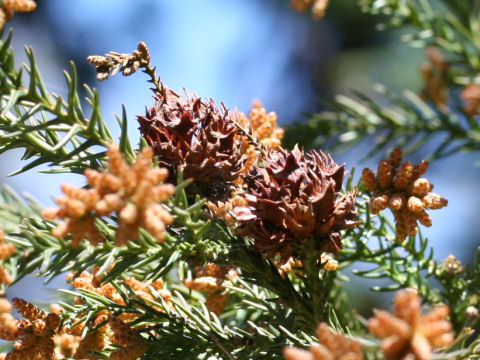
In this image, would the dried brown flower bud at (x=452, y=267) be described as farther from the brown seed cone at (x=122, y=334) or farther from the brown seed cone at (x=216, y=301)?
the brown seed cone at (x=122, y=334)

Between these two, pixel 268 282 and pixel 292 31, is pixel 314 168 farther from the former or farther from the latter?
pixel 292 31

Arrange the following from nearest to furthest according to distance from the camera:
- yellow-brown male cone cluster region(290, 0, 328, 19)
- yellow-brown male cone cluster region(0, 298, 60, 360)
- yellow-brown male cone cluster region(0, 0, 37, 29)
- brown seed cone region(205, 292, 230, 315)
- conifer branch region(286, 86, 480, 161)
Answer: yellow-brown male cone cluster region(0, 0, 37, 29) < yellow-brown male cone cluster region(0, 298, 60, 360) < brown seed cone region(205, 292, 230, 315) < conifer branch region(286, 86, 480, 161) < yellow-brown male cone cluster region(290, 0, 328, 19)

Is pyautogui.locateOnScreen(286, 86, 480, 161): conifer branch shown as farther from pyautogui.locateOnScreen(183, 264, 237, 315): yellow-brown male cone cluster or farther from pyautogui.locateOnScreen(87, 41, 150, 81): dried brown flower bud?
pyautogui.locateOnScreen(87, 41, 150, 81): dried brown flower bud

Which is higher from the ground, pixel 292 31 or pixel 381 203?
pixel 292 31

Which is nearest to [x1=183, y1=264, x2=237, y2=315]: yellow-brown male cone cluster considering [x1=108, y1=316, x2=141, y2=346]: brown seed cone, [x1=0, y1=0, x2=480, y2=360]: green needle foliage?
[x1=0, y1=0, x2=480, y2=360]: green needle foliage

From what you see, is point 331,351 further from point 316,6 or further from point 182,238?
point 316,6

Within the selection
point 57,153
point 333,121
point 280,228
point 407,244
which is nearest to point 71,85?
point 57,153
